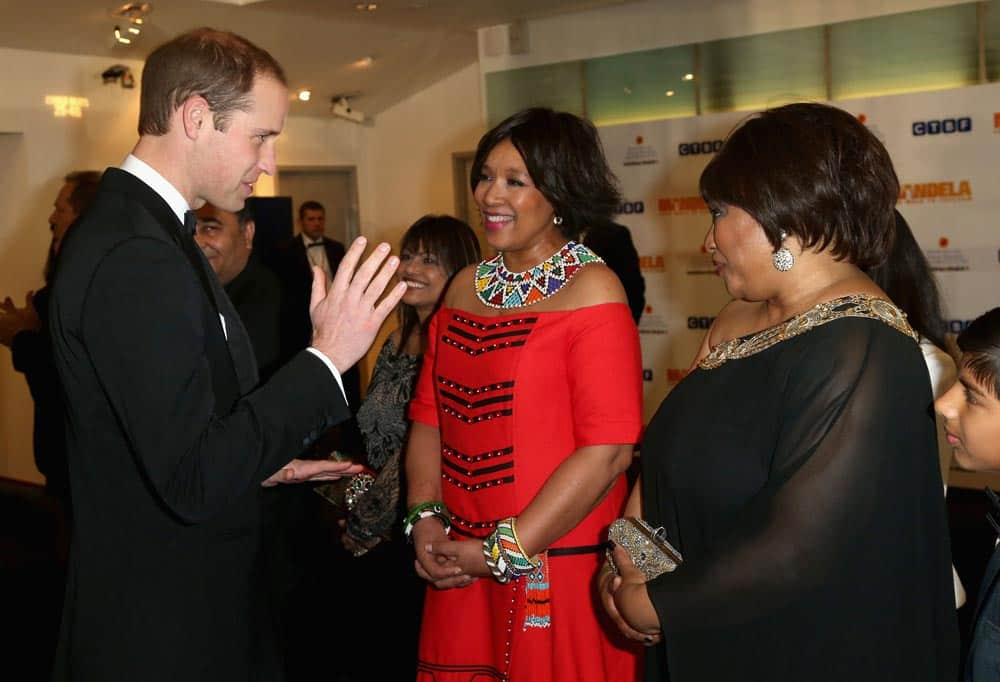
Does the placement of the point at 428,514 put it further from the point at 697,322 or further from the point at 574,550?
the point at 697,322

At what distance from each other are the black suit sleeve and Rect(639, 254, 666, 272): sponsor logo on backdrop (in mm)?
5960

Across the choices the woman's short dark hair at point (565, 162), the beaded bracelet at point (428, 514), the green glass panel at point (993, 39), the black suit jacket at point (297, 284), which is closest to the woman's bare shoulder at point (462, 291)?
the woman's short dark hair at point (565, 162)

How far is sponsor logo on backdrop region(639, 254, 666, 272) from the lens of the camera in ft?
24.2

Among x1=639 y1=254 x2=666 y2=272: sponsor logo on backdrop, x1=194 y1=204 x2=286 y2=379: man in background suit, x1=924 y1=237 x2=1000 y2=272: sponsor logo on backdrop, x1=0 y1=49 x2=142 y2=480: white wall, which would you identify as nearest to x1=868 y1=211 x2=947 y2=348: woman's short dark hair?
x1=194 y1=204 x2=286 y2=379: man in background suit

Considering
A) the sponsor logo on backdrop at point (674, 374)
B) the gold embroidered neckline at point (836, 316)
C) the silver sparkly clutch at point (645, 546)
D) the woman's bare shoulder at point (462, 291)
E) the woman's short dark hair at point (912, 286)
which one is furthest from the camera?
the sponsor logo on backdrop at point (674, 374)

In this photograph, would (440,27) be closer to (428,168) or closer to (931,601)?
(428,168)

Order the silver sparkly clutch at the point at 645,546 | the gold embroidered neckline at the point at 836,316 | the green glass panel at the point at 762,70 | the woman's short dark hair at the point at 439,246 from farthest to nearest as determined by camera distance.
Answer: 1. the green glass panel at the point at 762,70
2. the woman's short dark hair at the point at 439,246
3. the silver sparkly clutch at the point at 645,546
4. the gold embroidered neckline at the point at 836,316

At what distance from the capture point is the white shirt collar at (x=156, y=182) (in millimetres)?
1712

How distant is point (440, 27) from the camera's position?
8.68m

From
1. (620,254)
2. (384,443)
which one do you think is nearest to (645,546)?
(384,443)

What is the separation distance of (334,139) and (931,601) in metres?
10.5

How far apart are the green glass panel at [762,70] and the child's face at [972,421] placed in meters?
5.47

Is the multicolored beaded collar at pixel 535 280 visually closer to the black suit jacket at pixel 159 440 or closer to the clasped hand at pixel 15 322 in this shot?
the black suit jacket at pixel 159 440

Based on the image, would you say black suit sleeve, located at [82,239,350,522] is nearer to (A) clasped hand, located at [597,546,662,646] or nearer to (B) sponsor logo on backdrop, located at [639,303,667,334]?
(A) clasped hand, located at [597,546,662,646]
